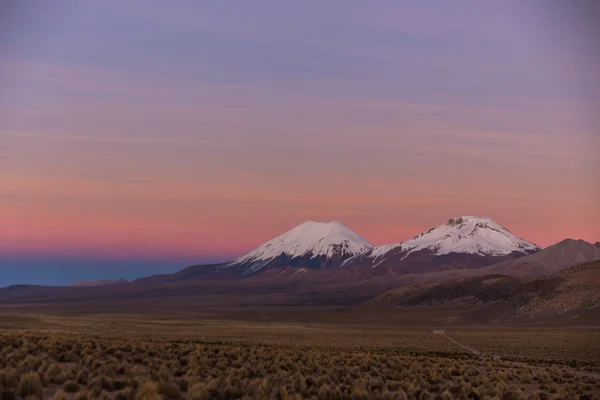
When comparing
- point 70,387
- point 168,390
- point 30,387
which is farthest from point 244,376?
point 30,387

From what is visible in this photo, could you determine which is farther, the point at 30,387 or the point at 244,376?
the point at 244,376

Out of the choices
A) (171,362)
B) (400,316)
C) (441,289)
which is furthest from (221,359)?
(441,289)

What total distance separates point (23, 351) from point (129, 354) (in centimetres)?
361

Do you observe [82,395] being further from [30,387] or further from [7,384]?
[7,384]

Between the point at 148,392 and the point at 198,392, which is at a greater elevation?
the point at 148,392

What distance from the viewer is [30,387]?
1572cm

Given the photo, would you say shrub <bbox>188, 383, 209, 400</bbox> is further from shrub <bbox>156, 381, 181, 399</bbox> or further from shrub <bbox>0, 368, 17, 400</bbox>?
shrub <bbox>0, 368, 17, 400</bbox>

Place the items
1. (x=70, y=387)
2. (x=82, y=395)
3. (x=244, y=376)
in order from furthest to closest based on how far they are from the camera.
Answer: (x=244, y=376), (x=70, y=387), (x=82, y=395)

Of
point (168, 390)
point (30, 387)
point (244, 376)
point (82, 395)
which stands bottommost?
point (244, 376)

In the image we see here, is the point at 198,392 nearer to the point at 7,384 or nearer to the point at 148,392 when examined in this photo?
the point at 148,392

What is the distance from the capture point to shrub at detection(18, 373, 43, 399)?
608 inches

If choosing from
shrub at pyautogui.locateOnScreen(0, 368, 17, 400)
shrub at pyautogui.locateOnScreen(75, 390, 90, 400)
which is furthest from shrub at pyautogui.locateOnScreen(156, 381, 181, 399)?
shrub at pyautogui.locateOnScreen(0, 368, 17, 400)

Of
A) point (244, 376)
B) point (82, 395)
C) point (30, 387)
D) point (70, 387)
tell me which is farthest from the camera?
point (244, 376)

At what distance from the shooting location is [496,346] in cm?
4997
